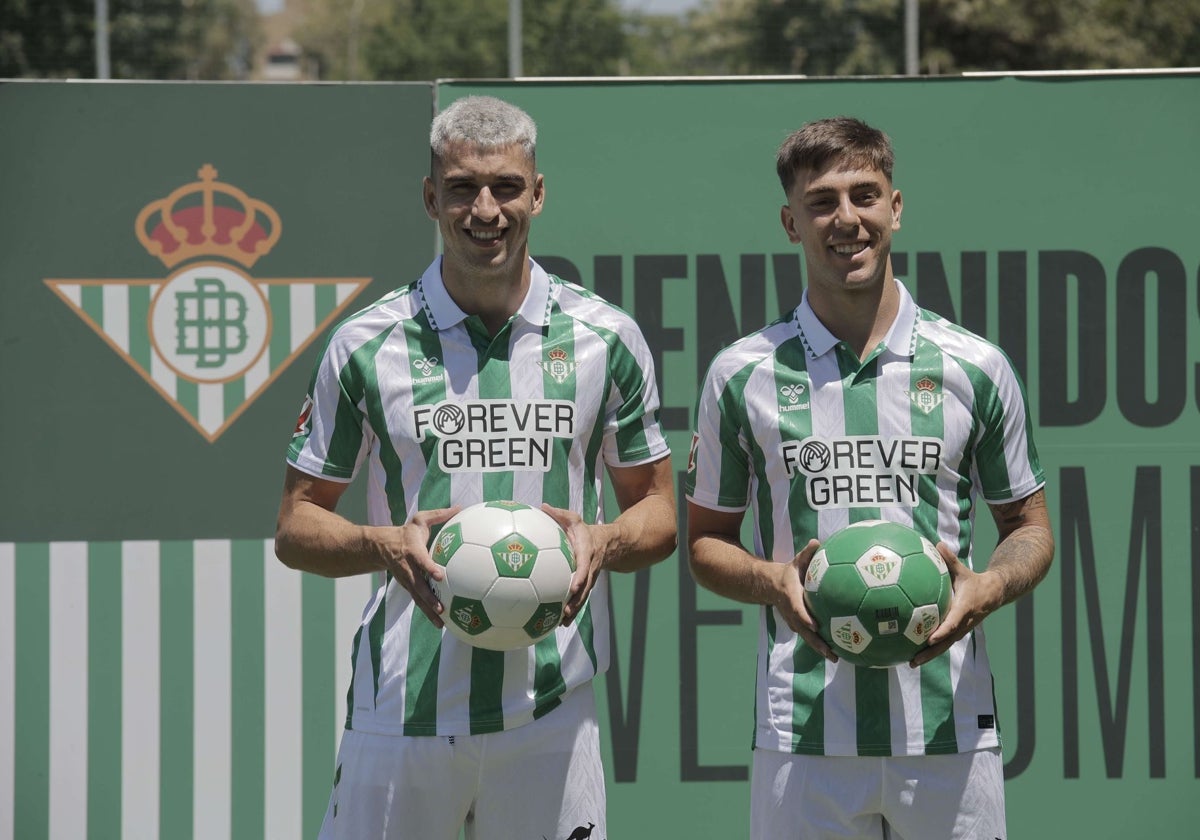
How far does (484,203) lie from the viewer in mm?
3119

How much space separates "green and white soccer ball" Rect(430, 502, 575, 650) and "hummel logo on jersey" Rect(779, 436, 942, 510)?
58cm

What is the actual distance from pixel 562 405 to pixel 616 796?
1.94 metres

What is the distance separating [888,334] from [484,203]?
96 cm

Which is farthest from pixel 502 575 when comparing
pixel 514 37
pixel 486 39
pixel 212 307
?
pixel 486 39

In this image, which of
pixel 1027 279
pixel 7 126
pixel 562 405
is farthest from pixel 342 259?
pixel 1027 279

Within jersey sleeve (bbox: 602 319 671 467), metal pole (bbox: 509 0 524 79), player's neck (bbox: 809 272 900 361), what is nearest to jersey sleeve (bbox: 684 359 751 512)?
jersey sleeve (bbox: 602 319 671 467)

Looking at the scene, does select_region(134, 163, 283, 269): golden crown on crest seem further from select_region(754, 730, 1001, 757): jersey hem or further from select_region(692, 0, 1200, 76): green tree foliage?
select_region(692, 0, 1200, 76): green tree foliage

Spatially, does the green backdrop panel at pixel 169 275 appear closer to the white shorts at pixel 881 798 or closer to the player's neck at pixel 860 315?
the player's neck at pixel 860 315

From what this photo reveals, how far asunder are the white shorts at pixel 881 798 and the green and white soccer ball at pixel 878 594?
325mm

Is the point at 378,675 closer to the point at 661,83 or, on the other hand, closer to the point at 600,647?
the point at 600,647

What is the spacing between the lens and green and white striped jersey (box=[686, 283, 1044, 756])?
10.4ft

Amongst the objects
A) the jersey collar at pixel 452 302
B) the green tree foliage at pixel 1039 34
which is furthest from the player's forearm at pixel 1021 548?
the green tree foliage at pixel 1039 34

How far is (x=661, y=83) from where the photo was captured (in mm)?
4695

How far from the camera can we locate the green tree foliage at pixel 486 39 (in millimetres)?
19984
